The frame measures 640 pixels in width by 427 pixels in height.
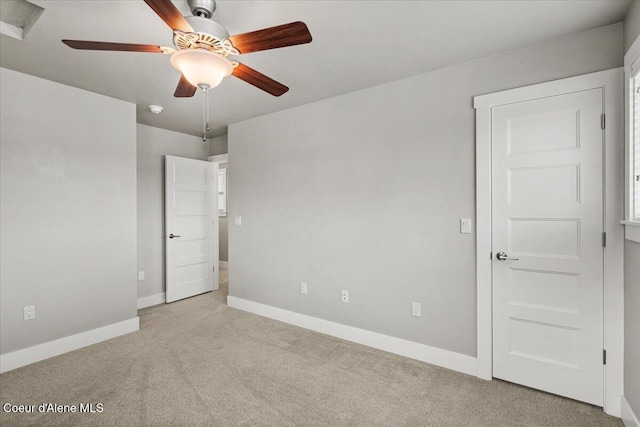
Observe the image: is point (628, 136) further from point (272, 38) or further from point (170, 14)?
point (170, 14)

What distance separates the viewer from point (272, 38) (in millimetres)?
1487

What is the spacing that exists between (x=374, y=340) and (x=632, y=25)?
115 inches

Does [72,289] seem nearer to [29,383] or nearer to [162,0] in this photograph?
[29,383]

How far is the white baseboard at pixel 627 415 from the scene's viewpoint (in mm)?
1770

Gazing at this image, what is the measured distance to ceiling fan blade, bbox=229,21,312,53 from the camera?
1.39 m

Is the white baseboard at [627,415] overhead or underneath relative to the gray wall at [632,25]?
underneath

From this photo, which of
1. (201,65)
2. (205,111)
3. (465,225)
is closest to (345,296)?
(465,225)

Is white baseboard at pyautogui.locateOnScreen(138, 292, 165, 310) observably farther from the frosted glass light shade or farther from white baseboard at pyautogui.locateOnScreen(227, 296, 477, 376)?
the frosted glass light shade

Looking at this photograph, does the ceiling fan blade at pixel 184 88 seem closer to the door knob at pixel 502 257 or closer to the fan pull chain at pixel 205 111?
the fan pull chain at pixel 205 111

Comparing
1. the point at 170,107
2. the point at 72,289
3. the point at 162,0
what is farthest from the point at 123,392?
the point at 170,107

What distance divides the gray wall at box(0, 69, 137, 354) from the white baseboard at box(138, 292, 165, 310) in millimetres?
832

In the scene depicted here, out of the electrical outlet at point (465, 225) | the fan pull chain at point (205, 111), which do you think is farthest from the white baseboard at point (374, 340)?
the fan pull chain at point (205, 111)

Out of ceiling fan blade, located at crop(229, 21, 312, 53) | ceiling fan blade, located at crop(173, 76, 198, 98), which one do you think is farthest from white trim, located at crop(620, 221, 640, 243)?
ceiling fan blade, located at crop(173, 76, 198, 98)

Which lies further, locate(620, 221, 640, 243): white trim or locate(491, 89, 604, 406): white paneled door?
locate(491, 89, 604, 406): white paneled door
